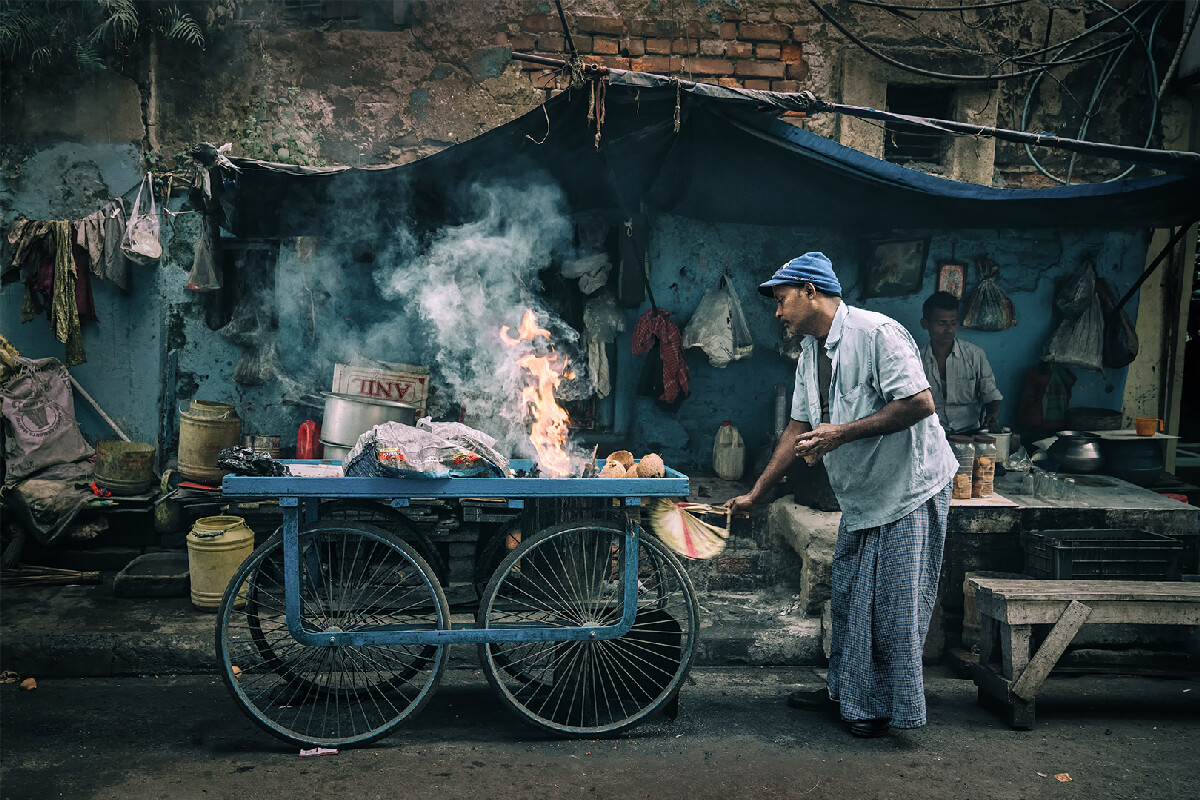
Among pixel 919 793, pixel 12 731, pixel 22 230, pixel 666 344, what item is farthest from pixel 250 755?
pixel 22 230

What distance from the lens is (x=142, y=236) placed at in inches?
264

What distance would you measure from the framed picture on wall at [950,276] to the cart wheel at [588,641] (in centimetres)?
446

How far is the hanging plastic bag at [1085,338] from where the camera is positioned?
7246mm

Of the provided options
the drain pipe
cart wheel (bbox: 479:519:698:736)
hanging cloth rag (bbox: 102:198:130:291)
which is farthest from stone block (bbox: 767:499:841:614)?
hanging cloth rag (bbox: 102:198:130:291)

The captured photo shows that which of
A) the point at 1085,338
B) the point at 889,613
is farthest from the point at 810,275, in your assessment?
the point at 1085,338

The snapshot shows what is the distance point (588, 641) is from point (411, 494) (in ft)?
3.87

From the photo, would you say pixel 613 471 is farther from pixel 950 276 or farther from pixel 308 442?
pixel 950 276

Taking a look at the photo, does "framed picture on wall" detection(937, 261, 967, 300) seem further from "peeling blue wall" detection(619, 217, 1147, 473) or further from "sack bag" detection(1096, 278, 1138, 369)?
"sack bag" detection(1096, 278, 1138, 369)

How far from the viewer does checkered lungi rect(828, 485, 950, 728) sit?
4035 mm

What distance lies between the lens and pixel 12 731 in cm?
408

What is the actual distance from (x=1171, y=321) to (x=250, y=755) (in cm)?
835

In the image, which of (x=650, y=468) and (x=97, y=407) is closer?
(x=650, y=468)

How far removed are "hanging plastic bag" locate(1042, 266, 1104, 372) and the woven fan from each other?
474cm

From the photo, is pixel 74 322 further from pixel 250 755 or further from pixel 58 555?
pixel 250 755
